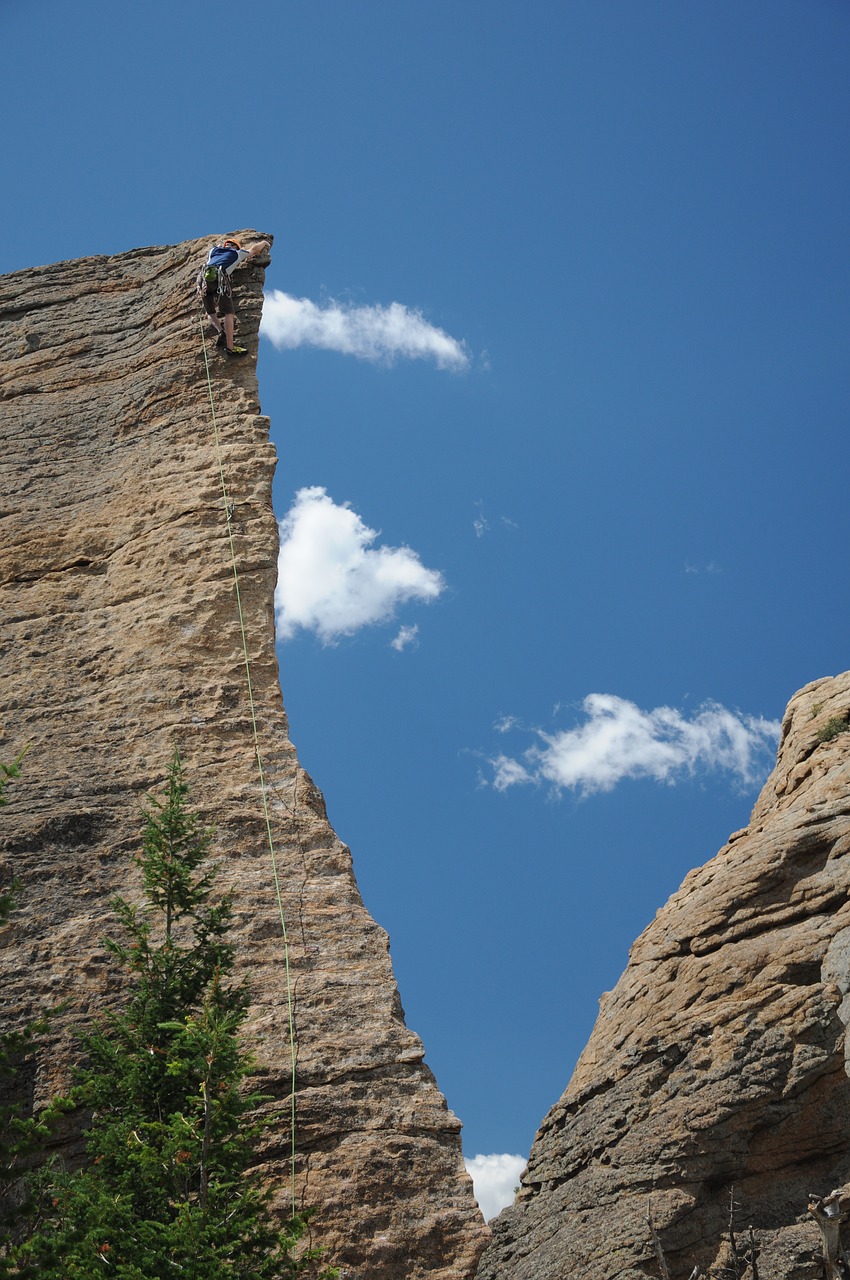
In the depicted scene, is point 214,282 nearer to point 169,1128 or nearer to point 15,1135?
point 15,1135

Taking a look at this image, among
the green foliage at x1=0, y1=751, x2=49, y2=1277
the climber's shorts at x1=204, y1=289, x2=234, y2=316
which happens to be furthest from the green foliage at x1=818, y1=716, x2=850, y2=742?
the green foliage at x1=0, y1=751, x2=49, y2=1277

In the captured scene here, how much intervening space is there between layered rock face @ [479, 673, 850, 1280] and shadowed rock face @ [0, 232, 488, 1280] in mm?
5318

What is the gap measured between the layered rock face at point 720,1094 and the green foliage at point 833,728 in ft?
2.62

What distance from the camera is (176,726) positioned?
13859 mm

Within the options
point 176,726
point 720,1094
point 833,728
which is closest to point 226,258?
point 176,726

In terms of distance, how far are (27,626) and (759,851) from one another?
383 inches

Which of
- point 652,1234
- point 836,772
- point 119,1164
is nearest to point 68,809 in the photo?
point 119,1164

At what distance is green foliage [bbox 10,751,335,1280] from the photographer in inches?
367

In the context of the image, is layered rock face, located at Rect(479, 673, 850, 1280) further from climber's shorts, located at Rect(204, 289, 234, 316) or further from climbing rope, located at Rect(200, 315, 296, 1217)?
climber's shorts, located at Rect(204, 289, 234, 316)

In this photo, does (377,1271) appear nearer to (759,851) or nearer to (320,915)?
(320,915)

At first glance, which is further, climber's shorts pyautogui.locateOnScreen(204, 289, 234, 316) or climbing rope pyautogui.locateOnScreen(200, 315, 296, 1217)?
climber's shorts pyautogui.locateOnScreen(204, 289, 234, 316)

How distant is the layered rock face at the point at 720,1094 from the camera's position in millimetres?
14977

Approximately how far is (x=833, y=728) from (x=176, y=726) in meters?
10.3

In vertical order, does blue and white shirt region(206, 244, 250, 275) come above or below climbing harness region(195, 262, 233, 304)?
above
